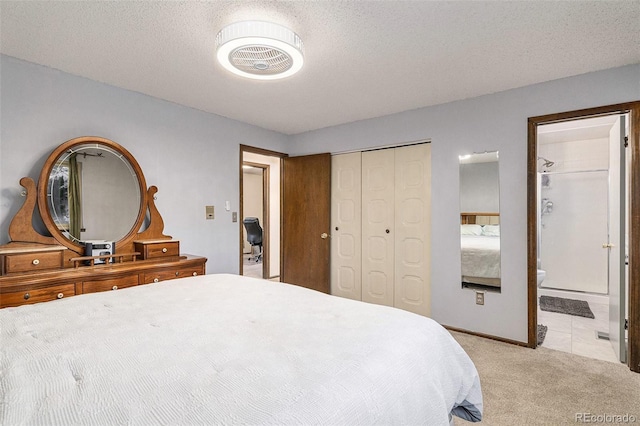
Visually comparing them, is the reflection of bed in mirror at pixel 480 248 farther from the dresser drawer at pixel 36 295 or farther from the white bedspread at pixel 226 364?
the dresser drawer at pixel 36 295

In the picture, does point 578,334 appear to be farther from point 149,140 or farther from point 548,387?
point 149,140

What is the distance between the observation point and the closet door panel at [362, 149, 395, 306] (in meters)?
4.00

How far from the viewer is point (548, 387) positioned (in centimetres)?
231

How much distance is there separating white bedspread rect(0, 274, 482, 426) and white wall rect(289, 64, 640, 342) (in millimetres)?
1997

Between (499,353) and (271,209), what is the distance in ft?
13.9

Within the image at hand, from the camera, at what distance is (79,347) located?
111 centimetres

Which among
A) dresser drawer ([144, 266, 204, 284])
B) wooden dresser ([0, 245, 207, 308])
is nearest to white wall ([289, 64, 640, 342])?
dresser drawer ([144, 266, 204, 284])

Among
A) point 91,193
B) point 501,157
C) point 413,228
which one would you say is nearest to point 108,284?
point 91,193

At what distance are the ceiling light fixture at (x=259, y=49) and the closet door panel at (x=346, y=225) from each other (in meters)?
2.24

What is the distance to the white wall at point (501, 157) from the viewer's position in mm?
2807

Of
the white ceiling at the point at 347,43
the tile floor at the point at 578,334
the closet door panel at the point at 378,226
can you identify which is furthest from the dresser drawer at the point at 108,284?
the tile floor at the point at 578,334

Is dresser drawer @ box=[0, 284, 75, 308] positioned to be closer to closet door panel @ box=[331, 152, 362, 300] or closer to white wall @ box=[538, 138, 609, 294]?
closet door panel @ box=[331, 152, 362, 300]

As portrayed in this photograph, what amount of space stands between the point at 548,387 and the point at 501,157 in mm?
1991

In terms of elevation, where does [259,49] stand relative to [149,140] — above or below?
above
